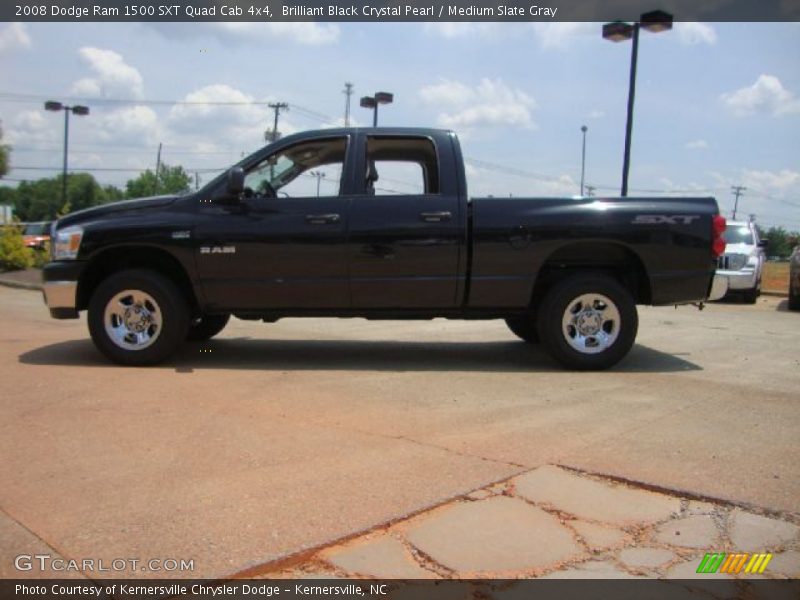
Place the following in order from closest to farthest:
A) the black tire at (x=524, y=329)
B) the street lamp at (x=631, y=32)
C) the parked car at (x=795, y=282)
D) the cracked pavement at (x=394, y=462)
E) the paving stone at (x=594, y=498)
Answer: the cracked pavement at (x=394, y=462) < the paving stone at (x=594, y=498) < the black tire at (x=524, y=329) < the parked car at (x=795, y=282) < the street lamp at (x=631, y=32)

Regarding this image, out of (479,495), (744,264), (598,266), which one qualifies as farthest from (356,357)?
(744,264)

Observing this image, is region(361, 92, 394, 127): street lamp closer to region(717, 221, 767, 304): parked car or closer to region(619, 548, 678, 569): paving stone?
region(717, 221, 767, 304): parked car

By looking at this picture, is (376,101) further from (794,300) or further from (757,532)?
(757,532)

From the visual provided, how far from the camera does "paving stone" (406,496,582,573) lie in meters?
2.85

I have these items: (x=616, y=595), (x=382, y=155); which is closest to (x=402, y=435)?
(x=616, y=595)

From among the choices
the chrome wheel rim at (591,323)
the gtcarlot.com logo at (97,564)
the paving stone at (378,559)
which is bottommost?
the gtcarlot.com logo at (97,564)

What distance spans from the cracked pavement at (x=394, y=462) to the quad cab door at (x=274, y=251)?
687 millimetres

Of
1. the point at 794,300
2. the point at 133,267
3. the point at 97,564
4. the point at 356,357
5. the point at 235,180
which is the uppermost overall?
the point at 235,180

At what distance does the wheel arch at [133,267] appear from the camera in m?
6.56

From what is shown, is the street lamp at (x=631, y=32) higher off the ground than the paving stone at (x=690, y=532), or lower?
higher

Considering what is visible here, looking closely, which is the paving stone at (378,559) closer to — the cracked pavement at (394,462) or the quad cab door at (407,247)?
the cracked pavement at (394,462)

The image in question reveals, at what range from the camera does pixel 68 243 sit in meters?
6.45

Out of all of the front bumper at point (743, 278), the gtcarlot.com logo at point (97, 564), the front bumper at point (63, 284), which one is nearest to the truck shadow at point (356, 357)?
the front bumper at point (63, 284)

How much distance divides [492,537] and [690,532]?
889mm
